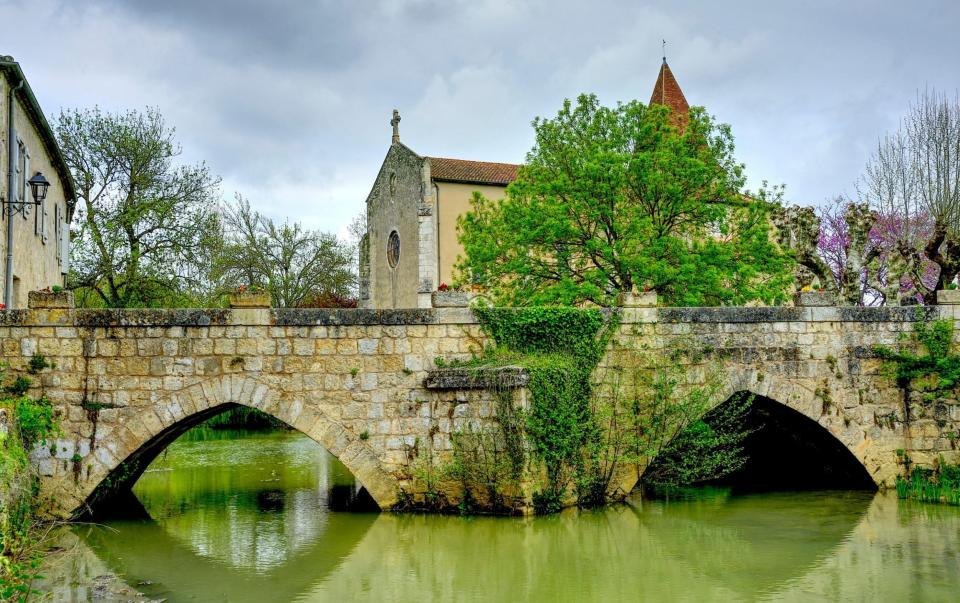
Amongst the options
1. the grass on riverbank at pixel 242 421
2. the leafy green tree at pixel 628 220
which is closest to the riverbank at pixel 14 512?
the leafy green tree at pixel 628 220

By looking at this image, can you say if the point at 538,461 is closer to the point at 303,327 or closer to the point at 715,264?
the point at 303,327

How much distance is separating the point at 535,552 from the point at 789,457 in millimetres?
7349

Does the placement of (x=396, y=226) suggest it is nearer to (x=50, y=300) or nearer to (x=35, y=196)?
(x=35, y=196)

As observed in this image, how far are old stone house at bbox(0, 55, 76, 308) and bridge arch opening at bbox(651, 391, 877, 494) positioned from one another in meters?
11.0

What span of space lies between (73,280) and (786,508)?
60.9 feet

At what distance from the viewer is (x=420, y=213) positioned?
85.0 feet

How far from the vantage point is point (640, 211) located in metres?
16.1

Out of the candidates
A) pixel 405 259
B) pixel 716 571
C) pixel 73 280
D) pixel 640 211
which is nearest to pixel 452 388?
pixel 716 571

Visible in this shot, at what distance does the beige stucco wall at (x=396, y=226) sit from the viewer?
27.0 m

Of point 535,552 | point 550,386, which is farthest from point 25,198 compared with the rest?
point 535,552

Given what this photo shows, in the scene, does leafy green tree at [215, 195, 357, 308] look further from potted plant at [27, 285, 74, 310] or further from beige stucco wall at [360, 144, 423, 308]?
potted plant at [27, 285, 74, 310]

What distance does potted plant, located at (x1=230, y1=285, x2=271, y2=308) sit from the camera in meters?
10.2

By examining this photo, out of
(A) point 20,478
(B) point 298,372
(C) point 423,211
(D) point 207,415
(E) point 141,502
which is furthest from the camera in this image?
(C) point 423,211

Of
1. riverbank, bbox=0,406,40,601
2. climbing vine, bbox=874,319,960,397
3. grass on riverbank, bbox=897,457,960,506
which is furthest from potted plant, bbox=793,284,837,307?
riverbank, bbox=0,406,40,601
